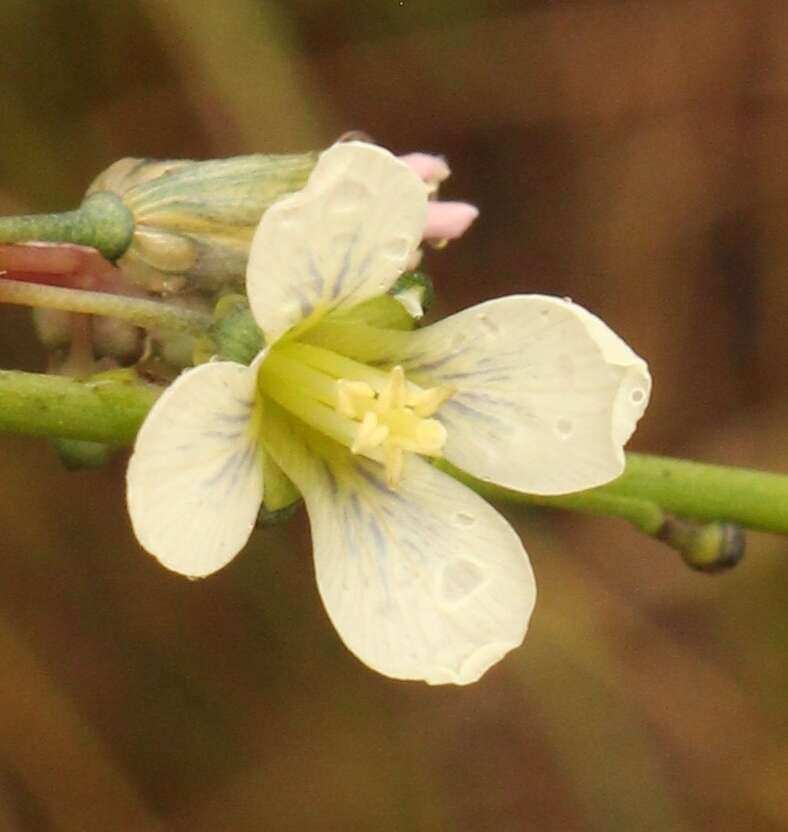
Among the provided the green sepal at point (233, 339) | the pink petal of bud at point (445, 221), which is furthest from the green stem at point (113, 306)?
the pink petal of bud at point (445, 221)

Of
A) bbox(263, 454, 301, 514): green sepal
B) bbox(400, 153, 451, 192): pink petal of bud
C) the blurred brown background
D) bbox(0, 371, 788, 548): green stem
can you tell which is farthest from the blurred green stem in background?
the blurred brown background

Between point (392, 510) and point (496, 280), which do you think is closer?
point (392, 510)

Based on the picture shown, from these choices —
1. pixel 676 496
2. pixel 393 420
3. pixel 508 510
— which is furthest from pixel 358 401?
pixel 508 510

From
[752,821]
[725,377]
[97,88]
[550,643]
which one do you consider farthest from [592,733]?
[97,88]

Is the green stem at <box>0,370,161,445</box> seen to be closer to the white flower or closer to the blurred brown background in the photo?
the white flower

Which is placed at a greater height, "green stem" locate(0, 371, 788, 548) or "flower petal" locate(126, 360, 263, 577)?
"flower petal" locate(126, 360, 263, 577)

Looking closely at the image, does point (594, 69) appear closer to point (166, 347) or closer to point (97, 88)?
point (97, 88)
